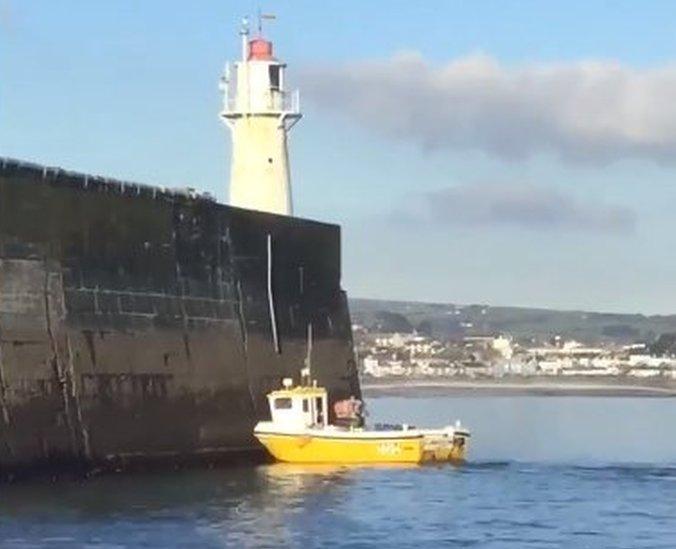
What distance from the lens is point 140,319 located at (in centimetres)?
3912

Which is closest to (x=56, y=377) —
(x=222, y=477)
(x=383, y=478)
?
(x=222, y=477)

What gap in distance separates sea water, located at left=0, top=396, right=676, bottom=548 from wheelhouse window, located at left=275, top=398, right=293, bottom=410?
5.62ft

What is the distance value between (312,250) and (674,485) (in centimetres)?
1198

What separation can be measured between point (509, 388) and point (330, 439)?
133 metres

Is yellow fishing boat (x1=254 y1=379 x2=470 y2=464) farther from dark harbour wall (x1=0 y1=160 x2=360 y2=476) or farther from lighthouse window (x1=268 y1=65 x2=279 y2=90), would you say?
lighthouse window (x1=268 y1=65 x2=279 y2=90)

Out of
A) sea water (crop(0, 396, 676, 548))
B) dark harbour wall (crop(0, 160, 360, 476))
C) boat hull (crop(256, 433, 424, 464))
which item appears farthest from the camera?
boat hull (crop(256, 433, 424, 464))

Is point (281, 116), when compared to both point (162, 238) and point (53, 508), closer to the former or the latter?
point (162, 238)

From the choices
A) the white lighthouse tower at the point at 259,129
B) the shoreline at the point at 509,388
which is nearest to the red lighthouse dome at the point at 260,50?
the white lighthouse tower at the point at 259,129

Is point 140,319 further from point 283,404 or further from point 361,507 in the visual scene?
point 361,507

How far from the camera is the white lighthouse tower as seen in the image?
49250 millimetres

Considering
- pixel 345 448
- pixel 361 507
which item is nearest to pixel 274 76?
pixel 345 448

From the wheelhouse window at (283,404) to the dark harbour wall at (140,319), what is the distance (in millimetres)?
678

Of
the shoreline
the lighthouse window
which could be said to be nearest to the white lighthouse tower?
the lighthouse window

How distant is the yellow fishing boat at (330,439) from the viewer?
4181 cm
